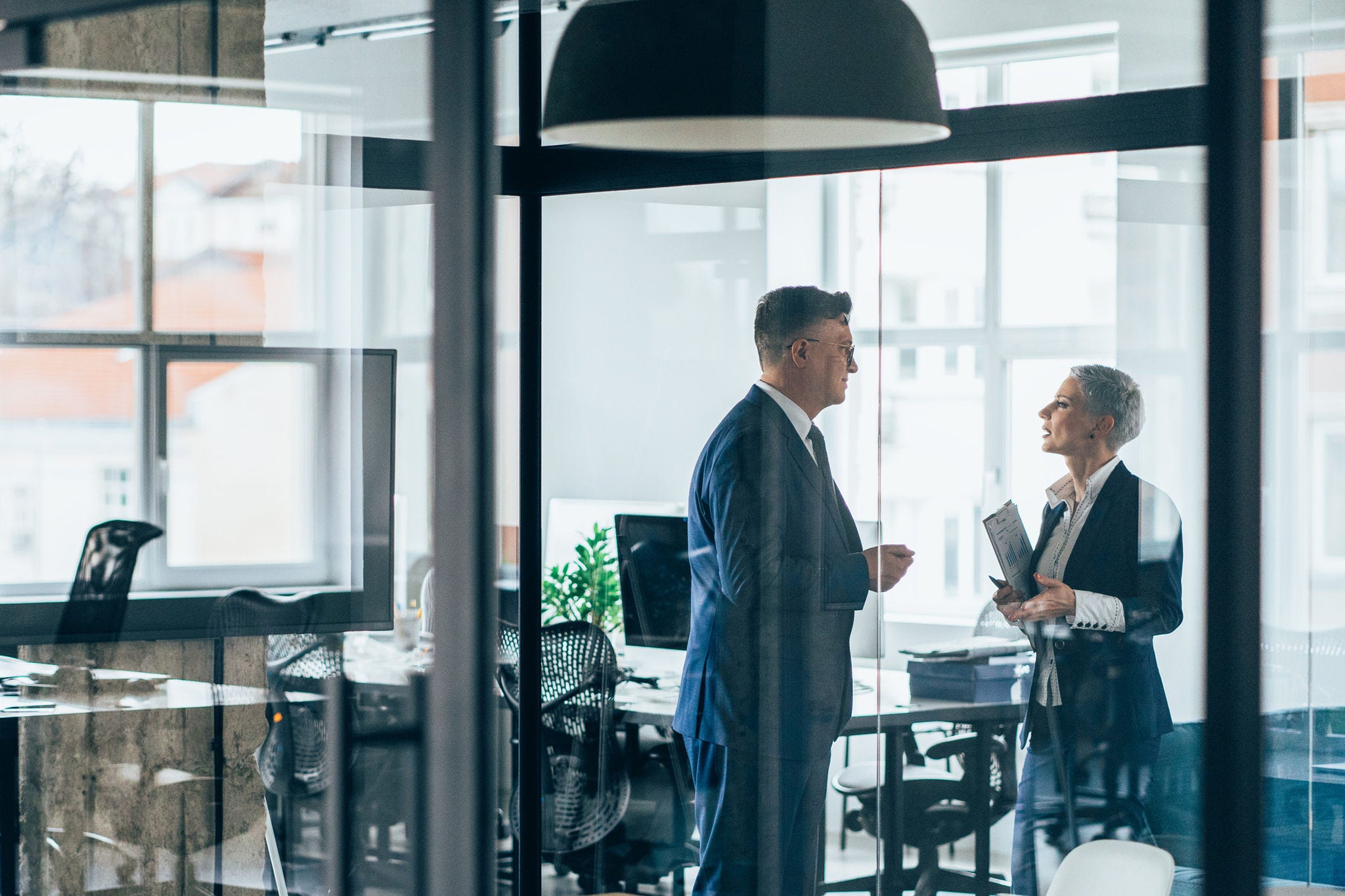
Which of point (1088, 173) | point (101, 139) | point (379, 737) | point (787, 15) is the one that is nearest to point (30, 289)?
point (101, 139)

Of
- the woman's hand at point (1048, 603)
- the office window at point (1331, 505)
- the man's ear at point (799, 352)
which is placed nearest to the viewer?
the office window at point (1331, 505)

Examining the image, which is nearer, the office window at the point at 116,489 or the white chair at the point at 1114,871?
the white chair at the point at 1114,871

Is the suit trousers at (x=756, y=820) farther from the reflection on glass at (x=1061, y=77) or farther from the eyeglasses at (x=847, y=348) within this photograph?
the reflection on glass at (x=1061, y=77)

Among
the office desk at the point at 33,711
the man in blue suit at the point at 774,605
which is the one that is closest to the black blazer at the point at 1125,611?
the man in blue suit at the point at 774,605

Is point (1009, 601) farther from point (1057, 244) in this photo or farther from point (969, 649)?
point (1057, 244)

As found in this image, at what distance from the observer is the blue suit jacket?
5.35 ft

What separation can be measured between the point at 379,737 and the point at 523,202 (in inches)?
31.7

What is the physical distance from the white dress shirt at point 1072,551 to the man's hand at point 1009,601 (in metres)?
0.04

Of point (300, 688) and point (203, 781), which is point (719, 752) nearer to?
point (300, 688)

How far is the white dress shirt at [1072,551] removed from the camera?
1.53 metres

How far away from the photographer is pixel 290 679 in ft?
6.56

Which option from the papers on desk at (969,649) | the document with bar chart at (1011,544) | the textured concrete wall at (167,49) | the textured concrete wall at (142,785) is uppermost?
the textured concrete wall at (167,49)

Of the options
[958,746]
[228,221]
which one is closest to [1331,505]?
[958,746]

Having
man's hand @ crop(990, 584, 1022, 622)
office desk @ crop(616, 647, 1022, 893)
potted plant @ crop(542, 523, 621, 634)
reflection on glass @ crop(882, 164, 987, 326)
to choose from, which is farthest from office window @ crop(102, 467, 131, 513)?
man's hand @ crop(990, 584, 1022, 622)
